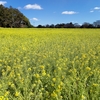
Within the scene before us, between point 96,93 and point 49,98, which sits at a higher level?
point 96,93

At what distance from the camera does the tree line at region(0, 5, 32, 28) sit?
216 feet

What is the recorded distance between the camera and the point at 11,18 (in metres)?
68.5

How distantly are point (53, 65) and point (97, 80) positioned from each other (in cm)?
183

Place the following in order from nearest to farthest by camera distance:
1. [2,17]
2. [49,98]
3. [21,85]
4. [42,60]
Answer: [49,98] < [21,85] < [42,60] < [2,17]

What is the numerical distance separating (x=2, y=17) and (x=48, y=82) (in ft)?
212

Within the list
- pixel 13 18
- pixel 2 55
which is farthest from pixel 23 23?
pixel 2 55

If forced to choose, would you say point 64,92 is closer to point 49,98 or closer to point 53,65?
point 49,98

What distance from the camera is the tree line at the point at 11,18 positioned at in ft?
216

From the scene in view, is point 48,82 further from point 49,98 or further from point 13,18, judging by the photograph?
point 13,18

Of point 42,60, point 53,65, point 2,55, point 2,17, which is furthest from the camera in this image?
point 2,17

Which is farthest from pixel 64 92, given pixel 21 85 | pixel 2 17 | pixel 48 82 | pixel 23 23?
pixel 23 23

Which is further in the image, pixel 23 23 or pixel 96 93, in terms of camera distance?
pixel 23 23

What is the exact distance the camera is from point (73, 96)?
3203mm

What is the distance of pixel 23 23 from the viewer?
73.4m
